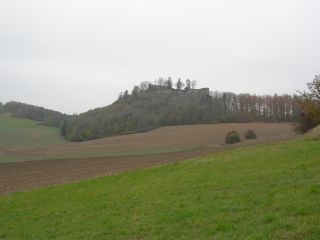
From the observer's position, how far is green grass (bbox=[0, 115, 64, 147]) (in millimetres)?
88938

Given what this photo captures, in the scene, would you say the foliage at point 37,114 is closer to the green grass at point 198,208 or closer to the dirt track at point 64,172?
the dirt track at point 64,172

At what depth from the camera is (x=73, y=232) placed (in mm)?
11789

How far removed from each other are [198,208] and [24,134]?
311 ft

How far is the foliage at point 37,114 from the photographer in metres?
130

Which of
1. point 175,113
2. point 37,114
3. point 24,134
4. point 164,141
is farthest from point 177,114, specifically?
point 37,114

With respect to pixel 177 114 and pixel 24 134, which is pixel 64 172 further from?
pixel 177 114

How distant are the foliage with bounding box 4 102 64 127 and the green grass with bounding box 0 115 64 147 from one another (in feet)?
19.3

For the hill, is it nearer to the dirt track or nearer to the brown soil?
the brown soil

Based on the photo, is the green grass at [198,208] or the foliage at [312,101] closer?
the green grass at [198,208]

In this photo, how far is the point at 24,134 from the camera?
100938 millimetres

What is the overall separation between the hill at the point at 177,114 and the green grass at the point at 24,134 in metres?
4.66

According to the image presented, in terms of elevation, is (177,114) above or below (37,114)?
below

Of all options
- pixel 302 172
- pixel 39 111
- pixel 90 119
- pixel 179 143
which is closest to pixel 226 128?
pixel 179 143

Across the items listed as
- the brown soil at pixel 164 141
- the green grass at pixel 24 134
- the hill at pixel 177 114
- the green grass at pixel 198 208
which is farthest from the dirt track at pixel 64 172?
the hill at pixel 177 114
